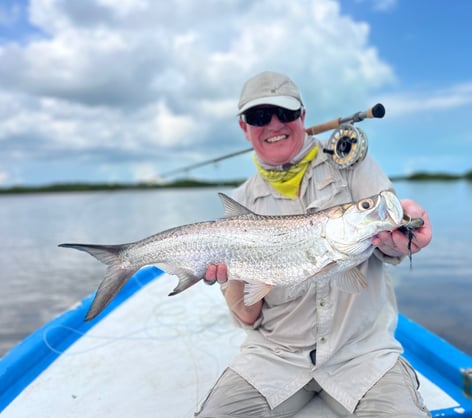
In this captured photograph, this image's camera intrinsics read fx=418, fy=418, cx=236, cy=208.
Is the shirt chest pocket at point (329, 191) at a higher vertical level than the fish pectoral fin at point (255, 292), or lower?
higher

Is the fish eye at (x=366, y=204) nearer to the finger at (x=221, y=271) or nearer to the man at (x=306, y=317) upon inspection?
the man at (x=306, y=317)

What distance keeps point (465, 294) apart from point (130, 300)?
22.6 ft

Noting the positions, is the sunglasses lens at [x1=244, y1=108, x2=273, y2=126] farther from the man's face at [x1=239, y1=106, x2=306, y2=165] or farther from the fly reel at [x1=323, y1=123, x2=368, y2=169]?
the fly reel at [x1=323, y1=123, x2=368, y2=169]

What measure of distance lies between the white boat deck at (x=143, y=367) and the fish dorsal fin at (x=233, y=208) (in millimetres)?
1479

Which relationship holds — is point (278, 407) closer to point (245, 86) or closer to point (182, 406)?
point (182, 406)

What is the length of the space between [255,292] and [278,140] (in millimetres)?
1268

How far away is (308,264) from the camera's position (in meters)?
2.66

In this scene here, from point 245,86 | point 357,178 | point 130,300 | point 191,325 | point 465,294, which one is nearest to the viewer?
point 357,178

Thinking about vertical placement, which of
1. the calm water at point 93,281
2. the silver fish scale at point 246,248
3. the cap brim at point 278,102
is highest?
the cap brim at point 278,102

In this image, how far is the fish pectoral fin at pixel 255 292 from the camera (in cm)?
277

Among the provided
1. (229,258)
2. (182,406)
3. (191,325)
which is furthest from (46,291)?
(229,258)

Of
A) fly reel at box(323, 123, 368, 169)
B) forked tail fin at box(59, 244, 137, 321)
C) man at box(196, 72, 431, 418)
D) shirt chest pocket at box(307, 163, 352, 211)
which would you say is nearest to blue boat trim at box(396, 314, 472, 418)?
man at box(196, 72, 431, 418)

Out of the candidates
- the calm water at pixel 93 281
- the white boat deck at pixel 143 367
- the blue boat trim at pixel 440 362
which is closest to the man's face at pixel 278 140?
the white boat deck at pixel 143 367

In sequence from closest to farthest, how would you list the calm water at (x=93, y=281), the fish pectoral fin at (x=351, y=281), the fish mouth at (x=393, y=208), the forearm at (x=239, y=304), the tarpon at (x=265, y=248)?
the fish mouth at (x=393, y=208) < the tarpon at (x=265, y=248) < the fish pectoral fin at (x=351, y=281) < the forearm at (x=239, y=304) < the calm water at (x=93, y=281)
